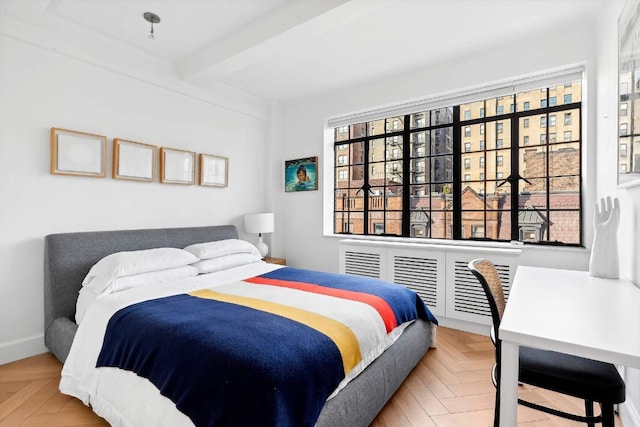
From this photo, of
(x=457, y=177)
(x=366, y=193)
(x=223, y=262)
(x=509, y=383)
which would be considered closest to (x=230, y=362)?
(x=509, y=383)

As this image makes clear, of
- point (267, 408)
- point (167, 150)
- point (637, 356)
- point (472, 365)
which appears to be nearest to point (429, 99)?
point (472, 365)

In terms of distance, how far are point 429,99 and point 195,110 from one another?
2.63 m

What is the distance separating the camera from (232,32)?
2.77 metres

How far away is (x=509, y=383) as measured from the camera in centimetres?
99

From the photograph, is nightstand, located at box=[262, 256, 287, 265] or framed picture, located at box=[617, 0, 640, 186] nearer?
framed picture, located at box=[617, 0, 640, 186]

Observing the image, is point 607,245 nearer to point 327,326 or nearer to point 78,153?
point 327,326

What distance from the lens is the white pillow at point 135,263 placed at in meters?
2.28

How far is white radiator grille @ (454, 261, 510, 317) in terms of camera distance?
283cm

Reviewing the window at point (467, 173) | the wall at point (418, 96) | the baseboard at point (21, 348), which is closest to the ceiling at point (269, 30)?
the wall at point (418, 96)

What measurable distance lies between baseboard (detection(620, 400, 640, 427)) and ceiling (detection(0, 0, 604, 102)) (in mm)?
2652

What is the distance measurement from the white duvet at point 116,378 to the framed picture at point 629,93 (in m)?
1.52

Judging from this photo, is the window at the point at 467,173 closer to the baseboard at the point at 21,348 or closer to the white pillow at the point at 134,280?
the white pillow at the point at 134,280

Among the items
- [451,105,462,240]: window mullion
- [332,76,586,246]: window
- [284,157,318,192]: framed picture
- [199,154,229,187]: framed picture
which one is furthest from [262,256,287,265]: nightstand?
[451,105,462,240]: window mullion

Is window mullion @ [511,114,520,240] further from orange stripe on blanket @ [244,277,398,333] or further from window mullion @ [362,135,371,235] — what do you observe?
orange stripe on blanket @ [244,277,398,333]
